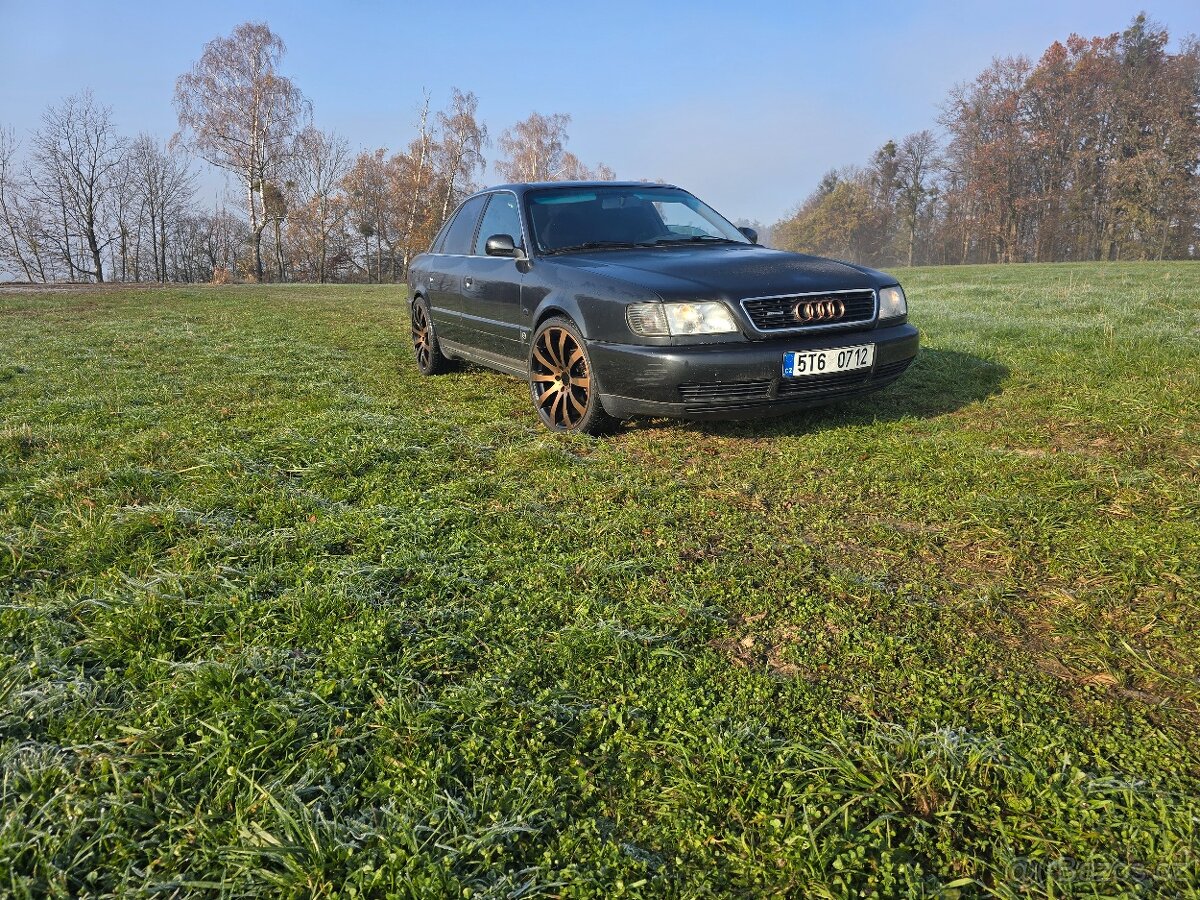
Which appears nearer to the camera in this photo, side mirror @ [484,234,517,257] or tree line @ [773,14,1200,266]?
side mirror @ [484,234,517,257]

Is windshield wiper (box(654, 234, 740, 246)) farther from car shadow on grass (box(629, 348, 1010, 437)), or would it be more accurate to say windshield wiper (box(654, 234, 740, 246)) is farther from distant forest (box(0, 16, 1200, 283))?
distant forest (box(0, 16, 1200, 283))

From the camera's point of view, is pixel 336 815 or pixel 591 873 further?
pixel 336 815

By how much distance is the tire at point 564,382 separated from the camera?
435 cm

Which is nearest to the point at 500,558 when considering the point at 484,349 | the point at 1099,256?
the point at 484,349

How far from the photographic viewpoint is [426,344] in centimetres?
695

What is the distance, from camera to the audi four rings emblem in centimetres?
400

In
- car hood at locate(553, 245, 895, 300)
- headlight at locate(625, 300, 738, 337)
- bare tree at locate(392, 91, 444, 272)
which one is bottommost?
headlight at locate(625, 300, 738, 337)

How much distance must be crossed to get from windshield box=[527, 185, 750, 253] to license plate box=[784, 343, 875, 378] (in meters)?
1.64

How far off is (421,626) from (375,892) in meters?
0.92

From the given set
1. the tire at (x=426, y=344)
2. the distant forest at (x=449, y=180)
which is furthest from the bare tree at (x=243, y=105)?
the tire at (x=426, y=344)

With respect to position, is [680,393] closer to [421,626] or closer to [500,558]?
[500,558]

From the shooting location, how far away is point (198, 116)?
108ft

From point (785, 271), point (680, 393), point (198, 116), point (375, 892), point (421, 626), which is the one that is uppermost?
point (198, 116)

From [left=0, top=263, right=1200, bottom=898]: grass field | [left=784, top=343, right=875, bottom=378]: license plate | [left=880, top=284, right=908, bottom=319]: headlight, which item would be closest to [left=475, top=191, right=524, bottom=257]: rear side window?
[left=0, top=263, right=1200, bottom=898]: grass field
